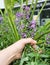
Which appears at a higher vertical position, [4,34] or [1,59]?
[1,59]

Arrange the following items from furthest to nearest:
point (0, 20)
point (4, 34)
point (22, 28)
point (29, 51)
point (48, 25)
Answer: point (0, 20) → point (4, 34) → point (48, 25) → point (22, 28) → point (29, 51)

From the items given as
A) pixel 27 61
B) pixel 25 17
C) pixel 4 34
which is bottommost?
pixel 4 34

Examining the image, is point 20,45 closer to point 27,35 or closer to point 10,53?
point 10,53

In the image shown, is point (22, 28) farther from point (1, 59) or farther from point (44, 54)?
point (1, 59)

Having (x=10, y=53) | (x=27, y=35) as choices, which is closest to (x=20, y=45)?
(x=10, y=53)

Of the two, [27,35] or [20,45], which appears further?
[27,35]

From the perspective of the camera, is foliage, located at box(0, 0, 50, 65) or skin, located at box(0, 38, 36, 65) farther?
foliage, located at box(0, 0, 50, 65)

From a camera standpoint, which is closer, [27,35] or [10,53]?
[10,53]

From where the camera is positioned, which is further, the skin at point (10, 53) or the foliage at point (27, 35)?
the foliage at point (27, 35)

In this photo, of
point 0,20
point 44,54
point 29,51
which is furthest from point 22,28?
point 0,20

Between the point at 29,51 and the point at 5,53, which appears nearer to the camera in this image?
the point at 5,53

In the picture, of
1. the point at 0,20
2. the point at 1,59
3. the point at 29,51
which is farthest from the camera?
the point at 0,20
